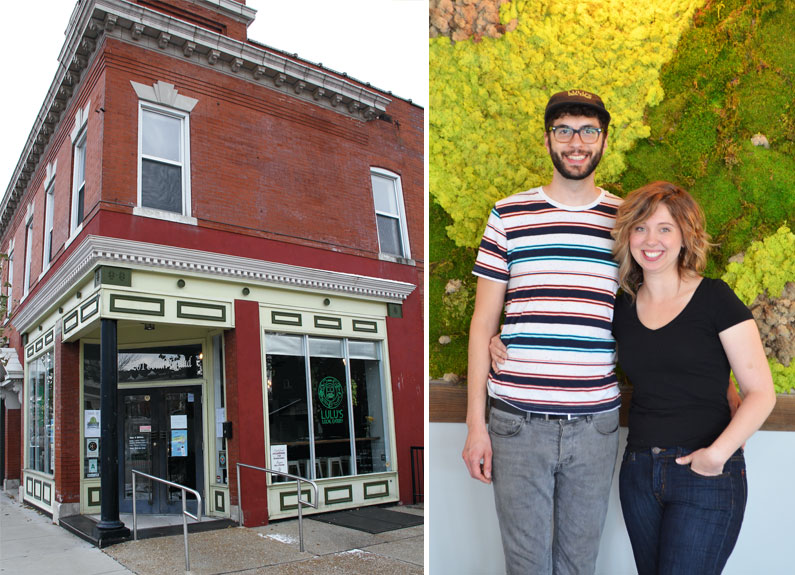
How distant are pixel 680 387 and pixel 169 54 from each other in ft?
8.82

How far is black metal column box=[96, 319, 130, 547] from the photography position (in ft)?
8.57

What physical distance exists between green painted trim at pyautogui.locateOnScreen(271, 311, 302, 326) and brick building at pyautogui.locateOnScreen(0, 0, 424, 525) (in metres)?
0.02

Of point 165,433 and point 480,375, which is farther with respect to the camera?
point 165,433

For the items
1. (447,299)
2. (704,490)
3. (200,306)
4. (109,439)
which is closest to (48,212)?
(200,306)

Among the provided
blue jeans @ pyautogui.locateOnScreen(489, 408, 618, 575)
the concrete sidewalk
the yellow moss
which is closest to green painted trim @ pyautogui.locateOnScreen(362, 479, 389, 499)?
the concrete sidewalk

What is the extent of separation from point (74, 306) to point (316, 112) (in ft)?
5.34

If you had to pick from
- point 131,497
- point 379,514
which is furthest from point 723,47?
point 131,497

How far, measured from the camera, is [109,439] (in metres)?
2.96

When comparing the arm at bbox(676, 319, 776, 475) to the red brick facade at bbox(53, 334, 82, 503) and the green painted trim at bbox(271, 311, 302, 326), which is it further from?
the red brick facade at bbox(53, 334, 82, 503)

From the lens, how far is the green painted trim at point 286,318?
11.6 ft

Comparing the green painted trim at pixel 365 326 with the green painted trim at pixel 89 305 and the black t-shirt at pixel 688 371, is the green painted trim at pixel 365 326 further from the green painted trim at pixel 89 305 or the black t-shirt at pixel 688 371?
the black t-shirt at pixel 688 371

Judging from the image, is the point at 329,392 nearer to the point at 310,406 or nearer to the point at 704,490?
the point at 310,406

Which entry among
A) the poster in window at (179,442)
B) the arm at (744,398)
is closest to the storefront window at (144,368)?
the poster in window at (179,442)

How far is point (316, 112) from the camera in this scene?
3377mm
